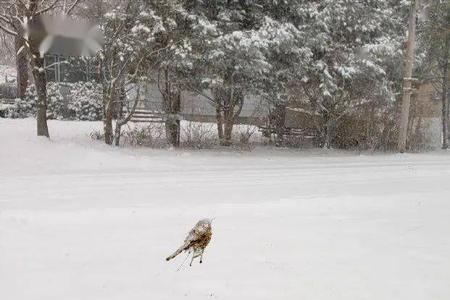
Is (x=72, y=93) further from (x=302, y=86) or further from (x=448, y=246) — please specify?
(x=448, y=246)

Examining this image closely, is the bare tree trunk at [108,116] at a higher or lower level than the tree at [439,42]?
lower

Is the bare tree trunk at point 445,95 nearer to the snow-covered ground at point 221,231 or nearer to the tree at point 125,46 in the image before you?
the snow-covered ground at point 221,231

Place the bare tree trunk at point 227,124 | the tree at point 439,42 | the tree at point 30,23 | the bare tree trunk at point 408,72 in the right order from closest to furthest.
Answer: the tree at point 30,23
the bare tree trunk at point 227,124
the bare tree trunk at point 408,72
the tree at point 439,42

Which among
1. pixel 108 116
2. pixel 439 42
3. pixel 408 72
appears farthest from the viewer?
pixel 439 42

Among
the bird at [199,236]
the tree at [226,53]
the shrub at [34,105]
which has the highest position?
the tree at [226,53]

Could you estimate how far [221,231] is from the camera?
6.83 metres

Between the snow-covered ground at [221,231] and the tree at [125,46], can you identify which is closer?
the snow-covered ground at [221,231]

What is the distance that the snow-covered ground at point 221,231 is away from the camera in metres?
5.05

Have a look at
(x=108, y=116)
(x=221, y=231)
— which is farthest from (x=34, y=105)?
(x=221, y=231)

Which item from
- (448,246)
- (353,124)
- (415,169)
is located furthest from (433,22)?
(448,246)

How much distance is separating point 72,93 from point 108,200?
16.4 m

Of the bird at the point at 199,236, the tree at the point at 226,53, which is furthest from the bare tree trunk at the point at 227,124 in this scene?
the bird at the point at 199,236

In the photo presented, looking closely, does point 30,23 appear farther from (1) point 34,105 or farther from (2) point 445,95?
(2) point 445,95

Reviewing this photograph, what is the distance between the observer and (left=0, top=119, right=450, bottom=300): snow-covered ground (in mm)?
5047
